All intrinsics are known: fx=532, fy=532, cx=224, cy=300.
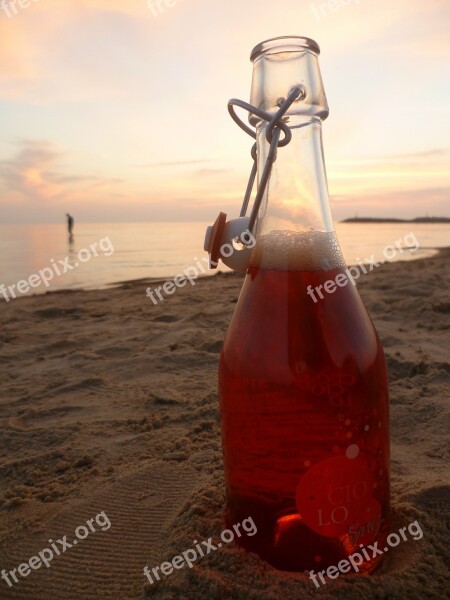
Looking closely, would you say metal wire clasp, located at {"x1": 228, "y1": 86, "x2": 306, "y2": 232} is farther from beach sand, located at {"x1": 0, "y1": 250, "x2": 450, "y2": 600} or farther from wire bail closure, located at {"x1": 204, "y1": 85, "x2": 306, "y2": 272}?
beach sand, located at {"x1": 0, "y1": 250, "x2": 450, "y2": 600}

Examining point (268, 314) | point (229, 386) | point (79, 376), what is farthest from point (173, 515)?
point (79, 376)

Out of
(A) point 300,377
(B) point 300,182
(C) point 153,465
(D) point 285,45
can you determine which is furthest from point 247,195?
(C) point 153,465

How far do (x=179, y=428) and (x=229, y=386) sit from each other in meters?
0.90

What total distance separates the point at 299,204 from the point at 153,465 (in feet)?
2.94

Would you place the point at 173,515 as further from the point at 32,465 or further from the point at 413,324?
the point at 413,324

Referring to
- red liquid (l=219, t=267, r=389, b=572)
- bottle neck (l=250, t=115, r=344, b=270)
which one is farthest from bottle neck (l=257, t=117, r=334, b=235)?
red liquid (l=219, t=267, r=389, b=572)

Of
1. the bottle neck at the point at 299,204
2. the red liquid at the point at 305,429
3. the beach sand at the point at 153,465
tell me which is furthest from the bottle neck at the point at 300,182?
the beach sand at the point at 153,465

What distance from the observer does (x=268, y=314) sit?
3.28 feet

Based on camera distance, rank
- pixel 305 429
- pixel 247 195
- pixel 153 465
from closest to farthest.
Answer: pixel 305 429 → pixel 247 195 → pixel 153 465

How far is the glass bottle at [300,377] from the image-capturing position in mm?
929

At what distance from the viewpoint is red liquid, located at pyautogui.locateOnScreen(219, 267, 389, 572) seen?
93 centimetres

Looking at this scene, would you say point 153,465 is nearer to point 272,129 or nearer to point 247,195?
point 247,195

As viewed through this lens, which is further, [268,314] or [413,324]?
[413,324]

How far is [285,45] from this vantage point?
1029 mm
